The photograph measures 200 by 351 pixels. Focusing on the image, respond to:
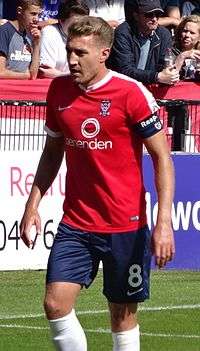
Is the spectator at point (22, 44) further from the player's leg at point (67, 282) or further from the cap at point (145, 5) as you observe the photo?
the player's leg at point (67, 282)

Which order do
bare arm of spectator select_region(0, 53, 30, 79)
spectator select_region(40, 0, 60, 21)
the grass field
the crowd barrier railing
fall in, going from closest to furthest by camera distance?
the grass field, the crowd barrier railing, bare arm of spectator select_region(0, 53, 30, 79), spectator select_region(40, 0, 60, 21)

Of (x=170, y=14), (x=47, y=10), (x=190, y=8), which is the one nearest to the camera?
(x=47, y=10)

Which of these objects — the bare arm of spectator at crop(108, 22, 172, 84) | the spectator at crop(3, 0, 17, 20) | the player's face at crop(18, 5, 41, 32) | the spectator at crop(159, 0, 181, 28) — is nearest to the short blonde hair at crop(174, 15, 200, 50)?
the bare arm of spectator at crop(108, 22, 172, 84)

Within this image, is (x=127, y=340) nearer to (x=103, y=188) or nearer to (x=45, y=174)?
(x=103, y=188)

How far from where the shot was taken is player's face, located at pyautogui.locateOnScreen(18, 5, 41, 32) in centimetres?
1455

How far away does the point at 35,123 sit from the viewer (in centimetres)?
1333

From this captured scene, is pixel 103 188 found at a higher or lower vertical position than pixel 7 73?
higher

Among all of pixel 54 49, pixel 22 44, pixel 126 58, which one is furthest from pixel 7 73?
pixel 126 58

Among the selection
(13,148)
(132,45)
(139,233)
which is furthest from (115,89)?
(132,45)

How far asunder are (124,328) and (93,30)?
177 cm

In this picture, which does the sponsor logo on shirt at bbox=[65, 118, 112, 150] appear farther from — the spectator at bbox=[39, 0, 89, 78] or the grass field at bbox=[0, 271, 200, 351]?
the spectator at bbox=[39, 0, 89, 78]

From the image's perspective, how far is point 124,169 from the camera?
7195mm

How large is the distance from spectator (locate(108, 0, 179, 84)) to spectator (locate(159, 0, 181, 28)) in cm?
281

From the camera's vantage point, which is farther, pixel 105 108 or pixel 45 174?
pixel 45 174
